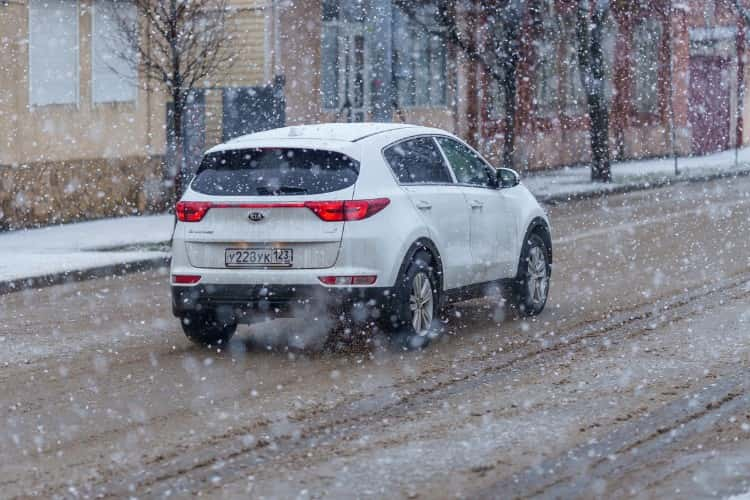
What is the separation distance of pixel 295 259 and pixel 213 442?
2.70 m

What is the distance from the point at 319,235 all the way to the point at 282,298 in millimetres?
466

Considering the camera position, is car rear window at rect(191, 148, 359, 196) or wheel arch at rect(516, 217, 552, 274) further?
wheel arch at rect(516, 217, 552, 274)

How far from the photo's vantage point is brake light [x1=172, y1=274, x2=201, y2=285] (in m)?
10.4

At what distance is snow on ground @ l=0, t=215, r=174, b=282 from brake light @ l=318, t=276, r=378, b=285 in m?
5.68

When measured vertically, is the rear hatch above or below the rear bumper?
above

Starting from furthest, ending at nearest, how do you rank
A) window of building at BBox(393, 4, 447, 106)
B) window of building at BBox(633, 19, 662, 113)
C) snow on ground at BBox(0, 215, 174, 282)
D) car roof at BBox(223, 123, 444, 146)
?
window of building at BBox(633, 19, 662, 113), window of building at BBox(393, 4, 447, 106), snow on ground at BBox(0, 215, 174, 282), car roof at BBox(223, 123, 444, 146)

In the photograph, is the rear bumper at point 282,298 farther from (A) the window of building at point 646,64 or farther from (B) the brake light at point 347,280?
(A) the window of building at point 646,64

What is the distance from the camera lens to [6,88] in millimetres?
21562

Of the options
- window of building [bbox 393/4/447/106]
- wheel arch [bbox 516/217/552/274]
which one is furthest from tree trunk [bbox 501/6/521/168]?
wheel arch [bbox 516/217/552/274]

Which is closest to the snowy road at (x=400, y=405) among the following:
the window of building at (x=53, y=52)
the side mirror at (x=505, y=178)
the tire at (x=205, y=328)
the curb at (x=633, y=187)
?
the tire at (x=205, y=328)

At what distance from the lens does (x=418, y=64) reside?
33031mm

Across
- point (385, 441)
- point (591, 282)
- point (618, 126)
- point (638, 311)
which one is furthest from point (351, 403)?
point (618, 126)

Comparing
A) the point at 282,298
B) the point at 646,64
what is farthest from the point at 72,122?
the point at 646,64

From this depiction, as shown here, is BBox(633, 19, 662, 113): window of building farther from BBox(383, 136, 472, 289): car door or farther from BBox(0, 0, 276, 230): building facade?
BBox(383, 136, 472, 289): car door
